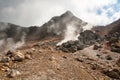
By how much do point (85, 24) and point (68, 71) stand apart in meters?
156

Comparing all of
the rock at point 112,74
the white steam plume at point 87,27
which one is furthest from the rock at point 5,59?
the white steam plume at point 87,27

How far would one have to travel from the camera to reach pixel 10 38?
197125mm

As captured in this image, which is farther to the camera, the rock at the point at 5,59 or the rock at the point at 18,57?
the rock at the point at 18,57

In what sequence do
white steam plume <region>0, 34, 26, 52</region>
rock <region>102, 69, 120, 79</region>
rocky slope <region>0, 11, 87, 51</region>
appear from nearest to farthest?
rock <region>102, 69, 120, 79</region> < white steam plume <region>0, 34, 26, 52</region> < rocky slope <region>0, 11, 87, 51</region>

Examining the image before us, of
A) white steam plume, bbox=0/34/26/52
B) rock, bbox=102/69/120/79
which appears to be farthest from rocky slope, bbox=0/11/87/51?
rock, bbox=102/69/120/79

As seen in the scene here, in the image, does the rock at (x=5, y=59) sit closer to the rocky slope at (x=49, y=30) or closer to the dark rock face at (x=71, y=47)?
the dark rock face at (x=71, y=47)

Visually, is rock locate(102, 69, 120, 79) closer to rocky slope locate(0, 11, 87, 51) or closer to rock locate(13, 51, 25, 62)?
rock locate(13, 51, 25, 62)

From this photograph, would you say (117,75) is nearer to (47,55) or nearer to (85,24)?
(47,55)

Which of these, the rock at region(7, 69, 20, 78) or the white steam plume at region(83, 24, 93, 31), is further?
the white steam plume at region(83, 24, 93, 31)

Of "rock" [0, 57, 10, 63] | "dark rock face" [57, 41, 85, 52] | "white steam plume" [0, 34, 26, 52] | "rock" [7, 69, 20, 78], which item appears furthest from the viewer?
"white steam plume" [0, 34, 26, 52]

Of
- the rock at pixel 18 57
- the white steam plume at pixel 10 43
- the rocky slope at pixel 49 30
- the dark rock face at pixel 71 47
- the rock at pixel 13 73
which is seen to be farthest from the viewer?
the rocky slope at pixel 49 30

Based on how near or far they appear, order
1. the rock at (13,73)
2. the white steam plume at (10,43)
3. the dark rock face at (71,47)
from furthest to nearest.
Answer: the white steam plume at (10,43) < the dark rock face at (71,47) < the rock at (13,73)

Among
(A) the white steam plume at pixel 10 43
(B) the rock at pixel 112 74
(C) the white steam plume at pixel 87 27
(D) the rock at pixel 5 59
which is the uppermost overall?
(C) the white steam plume at pixel 87 27

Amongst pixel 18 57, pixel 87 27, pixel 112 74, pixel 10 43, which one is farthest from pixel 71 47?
pixel 10 43
